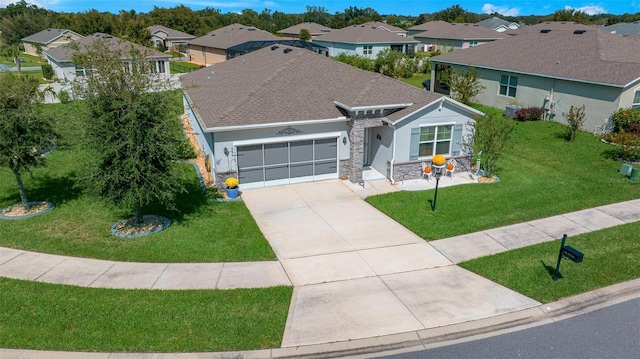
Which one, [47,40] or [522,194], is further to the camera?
[47,40]

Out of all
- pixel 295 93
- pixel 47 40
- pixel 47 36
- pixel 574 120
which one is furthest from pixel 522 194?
pixel 47 36

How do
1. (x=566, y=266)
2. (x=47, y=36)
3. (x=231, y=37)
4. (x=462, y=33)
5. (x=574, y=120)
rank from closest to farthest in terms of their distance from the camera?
(x=566, y=266)
(x=574, y=120)
(x=231, y=37)
(x=462, y=33)
(x=47, y=36)

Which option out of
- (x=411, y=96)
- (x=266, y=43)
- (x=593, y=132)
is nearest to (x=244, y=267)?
(x=411, y=96)

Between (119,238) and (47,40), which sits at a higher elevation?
(47,40)

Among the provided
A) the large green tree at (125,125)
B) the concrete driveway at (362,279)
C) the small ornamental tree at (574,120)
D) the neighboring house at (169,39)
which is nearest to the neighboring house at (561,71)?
the small ornamental tree at (574,120)

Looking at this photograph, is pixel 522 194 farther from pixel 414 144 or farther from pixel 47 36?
pixel 47 36

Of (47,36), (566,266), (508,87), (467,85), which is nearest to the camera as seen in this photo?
(566,266)
